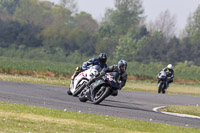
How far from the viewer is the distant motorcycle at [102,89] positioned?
17.5m

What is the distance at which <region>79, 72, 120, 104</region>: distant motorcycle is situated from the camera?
17.5 m

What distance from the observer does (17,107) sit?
569 inches

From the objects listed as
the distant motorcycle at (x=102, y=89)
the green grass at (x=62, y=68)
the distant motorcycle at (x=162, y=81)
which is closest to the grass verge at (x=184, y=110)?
the distant motorcycle at (x=102, y=89)

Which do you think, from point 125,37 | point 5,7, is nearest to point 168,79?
point 125,37

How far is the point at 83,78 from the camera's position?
19.5 meters

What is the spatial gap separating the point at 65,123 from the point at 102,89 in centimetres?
577

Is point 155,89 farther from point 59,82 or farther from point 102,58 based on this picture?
point 102,58

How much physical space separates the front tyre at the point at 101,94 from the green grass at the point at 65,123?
11.3 feet

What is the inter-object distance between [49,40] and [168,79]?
192 ft

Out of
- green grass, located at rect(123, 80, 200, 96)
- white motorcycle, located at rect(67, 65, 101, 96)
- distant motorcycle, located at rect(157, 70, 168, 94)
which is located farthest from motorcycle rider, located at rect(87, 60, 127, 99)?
green grass, located at rect(123, 80, 200, 96)

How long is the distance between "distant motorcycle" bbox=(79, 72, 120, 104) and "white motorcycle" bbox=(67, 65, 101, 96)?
0.59m

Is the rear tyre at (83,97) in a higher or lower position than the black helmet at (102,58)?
lower

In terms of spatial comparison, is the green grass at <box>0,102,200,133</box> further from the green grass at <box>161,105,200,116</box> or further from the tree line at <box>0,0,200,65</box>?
the tree line at <box>0,0,200,65</box>

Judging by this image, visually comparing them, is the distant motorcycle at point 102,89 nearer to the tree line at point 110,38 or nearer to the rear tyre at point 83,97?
the rear tyre at point 83,97
